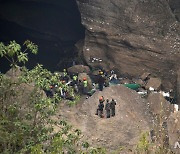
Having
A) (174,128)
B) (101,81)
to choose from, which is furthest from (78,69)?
(174,128)

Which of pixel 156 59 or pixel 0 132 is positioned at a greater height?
pixel 156 59

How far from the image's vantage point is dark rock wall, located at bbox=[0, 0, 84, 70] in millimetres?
22438

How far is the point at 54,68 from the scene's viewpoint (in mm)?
21219

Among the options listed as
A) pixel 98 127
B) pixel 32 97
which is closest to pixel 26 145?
pixel 32 97

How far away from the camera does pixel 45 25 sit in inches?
909

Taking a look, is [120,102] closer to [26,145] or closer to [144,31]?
[144,31]

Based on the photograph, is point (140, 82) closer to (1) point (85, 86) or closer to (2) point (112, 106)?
(1) point (85, 86)

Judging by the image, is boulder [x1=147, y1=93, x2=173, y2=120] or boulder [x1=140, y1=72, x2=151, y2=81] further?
boulder [x1=140, y1=72, x2=151, y2=81]

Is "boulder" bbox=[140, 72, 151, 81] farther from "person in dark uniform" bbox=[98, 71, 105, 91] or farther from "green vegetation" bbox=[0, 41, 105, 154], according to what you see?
"green vegetation" bbox=[0, 41, 105, 154]

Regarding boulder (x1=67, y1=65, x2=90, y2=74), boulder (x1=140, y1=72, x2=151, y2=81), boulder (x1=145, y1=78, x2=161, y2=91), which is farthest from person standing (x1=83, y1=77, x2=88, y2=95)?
boulder (x1=140, y1=72, x2=151, y2=81)

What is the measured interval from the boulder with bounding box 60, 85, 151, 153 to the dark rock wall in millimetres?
Answer: 8075

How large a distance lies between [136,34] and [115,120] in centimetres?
673

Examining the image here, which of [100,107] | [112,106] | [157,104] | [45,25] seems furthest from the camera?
[45,25]

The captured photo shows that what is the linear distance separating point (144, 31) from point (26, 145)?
12934 mm
